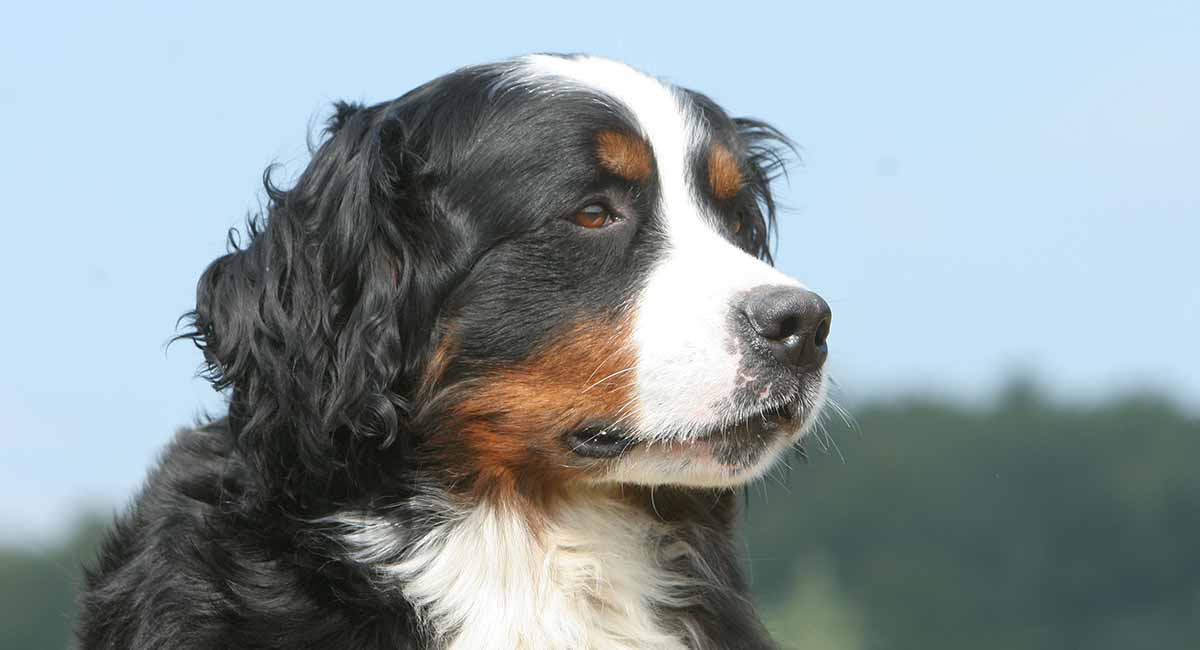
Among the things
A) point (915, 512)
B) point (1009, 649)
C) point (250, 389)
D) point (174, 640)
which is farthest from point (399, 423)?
point (915, 512)

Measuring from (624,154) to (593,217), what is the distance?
25 cm

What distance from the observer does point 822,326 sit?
4340mm

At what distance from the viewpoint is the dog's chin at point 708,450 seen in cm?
435

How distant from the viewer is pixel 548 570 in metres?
4.65

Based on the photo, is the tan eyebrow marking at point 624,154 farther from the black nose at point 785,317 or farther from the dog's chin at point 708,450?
the dog's chin at point 708,450

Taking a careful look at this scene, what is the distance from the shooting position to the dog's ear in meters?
4.47

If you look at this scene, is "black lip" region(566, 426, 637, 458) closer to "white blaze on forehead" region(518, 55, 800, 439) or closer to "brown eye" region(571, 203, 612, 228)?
"white blaze on forehead" region(518, 55, 800, 439)

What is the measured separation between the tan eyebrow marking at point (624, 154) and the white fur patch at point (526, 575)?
1133mm

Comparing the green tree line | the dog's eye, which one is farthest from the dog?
the green tree line

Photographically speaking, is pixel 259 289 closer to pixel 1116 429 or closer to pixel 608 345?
pixel 608 345

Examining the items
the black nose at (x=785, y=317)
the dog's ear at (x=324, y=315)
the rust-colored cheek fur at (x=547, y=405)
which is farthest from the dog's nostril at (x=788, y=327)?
the dog's ear at (x=324, y=315)

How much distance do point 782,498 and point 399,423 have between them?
23265 millimetres

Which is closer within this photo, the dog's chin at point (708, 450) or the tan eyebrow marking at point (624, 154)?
the dog's chin at point (708, 450)

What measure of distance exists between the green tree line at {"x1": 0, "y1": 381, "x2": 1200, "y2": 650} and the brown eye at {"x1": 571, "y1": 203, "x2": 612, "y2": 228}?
2173 centimetres
